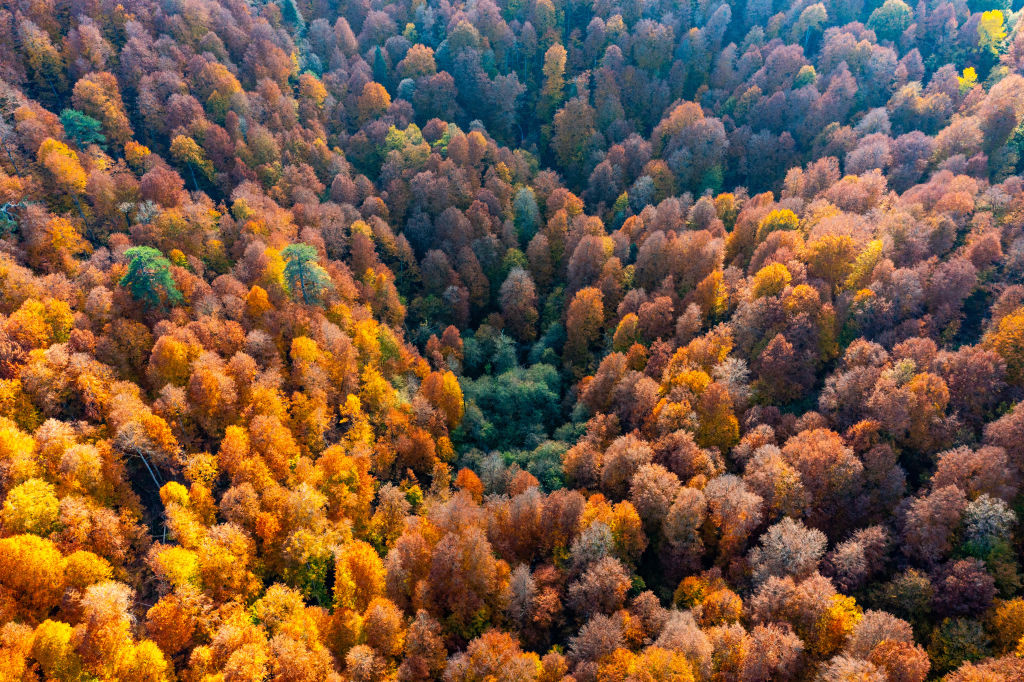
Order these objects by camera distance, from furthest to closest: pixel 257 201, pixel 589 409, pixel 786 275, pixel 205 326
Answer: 1. pixel 257 201
2. pixel 589 409
3. pixel 786 275
4. pixel 205 326

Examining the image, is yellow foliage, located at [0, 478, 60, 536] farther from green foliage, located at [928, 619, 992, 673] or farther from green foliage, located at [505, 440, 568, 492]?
green foliage, located at [928, 619, 992, 673]

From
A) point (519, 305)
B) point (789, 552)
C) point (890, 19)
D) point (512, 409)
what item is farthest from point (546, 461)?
point (890, 19)

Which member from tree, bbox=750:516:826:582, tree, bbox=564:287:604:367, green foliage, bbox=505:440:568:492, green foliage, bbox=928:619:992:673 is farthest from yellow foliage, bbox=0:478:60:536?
green foliage, bbox=928:619:992:673

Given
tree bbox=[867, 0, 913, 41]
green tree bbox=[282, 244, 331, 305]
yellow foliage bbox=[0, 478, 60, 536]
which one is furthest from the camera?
tree bbox=[867, 0, 913, 41]

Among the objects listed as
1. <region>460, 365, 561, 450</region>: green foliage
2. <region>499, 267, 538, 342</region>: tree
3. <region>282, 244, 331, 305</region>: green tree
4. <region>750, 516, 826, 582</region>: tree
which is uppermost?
<region>499, 267, 538, 342</region>: tree

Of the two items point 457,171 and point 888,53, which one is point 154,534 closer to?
point 457,171

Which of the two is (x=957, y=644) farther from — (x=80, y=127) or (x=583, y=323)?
(x=80, y=127)

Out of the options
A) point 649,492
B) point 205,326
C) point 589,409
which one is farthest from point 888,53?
point 205,326
